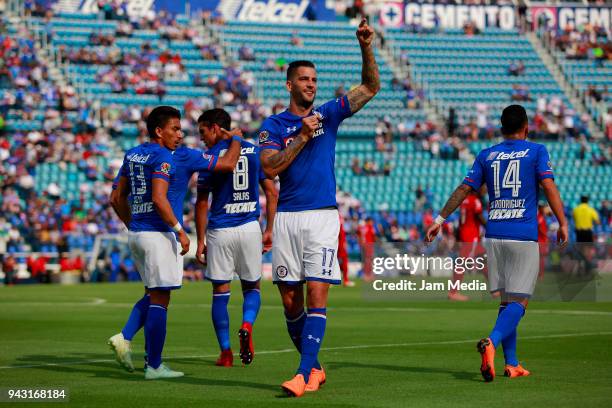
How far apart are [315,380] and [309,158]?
5.98ft

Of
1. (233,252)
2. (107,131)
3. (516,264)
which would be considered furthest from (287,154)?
(107,131)

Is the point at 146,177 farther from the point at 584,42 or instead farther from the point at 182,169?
the point at 584,42

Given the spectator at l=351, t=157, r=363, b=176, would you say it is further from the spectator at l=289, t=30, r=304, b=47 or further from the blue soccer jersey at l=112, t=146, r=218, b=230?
the blue soccer jersey at l=112, t=146, r=218, b=230

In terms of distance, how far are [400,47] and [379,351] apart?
4391 cm

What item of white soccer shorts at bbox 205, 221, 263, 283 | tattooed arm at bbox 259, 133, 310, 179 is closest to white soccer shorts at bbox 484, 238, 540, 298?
tattooed arm at bbox 259, 133, 310, 179

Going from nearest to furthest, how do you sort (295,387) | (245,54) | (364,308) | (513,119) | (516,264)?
(295,387)
(516,264)
(513,119)
(364,308)
(245,54)

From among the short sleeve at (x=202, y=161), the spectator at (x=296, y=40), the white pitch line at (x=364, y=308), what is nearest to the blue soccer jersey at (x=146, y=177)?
the short sleeve at (x=202, y=161)

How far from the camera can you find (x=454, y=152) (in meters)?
48.0

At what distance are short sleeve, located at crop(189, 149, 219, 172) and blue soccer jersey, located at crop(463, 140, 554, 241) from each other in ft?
8.74

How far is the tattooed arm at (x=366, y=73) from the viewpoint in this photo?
30.5ft

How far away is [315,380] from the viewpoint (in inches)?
384

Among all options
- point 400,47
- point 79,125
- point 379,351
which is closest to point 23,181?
point 79,125

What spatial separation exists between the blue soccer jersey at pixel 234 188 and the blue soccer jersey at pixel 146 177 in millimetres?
1182

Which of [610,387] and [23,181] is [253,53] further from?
[610,387]
